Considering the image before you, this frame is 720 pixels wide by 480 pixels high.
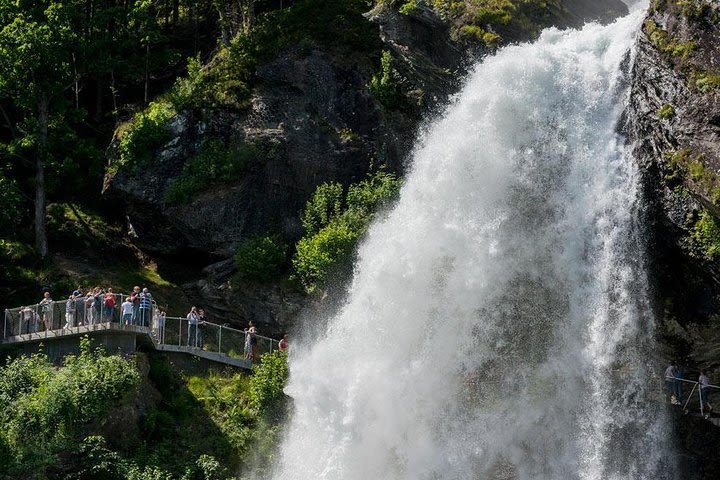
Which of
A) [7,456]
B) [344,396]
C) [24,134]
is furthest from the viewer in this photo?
[24,134]

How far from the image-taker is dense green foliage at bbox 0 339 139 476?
24.6m

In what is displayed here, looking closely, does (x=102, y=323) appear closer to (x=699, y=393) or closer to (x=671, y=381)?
(x=671, y=381)

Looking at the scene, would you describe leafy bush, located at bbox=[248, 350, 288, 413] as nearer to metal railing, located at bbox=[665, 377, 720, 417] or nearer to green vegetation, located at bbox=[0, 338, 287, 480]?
green vegetation, located at bbox=[0, 338, 287, 480]

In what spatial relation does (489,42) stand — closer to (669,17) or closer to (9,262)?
(669,17)

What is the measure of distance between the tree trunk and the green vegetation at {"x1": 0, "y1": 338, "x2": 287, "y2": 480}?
7.76 meters

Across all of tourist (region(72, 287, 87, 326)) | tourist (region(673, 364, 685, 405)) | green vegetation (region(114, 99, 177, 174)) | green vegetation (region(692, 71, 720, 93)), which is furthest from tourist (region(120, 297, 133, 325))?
green vegetation (region(692, 71, 720, 93))

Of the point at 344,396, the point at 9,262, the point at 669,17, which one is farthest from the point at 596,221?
the point at 9,262

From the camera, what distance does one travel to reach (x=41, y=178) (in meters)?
35.5

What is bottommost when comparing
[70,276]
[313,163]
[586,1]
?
[70,276]

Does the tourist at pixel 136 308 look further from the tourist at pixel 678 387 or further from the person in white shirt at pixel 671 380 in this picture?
the tourist at pixel 678 387

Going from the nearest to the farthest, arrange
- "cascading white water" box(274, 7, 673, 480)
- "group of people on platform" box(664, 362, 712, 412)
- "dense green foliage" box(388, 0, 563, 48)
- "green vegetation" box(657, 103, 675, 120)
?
"cascading white water" box(274, 7, 673, 480), "group of people on platform" box(664, 362, 712, 412), "green vegetation" box(657, 103, 675, 120), "dense green foliage" box(388, 0, 563, 48)

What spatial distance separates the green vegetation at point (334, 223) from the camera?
32.3m

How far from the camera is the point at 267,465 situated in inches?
1100

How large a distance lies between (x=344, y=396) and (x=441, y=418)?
9.36 feet
